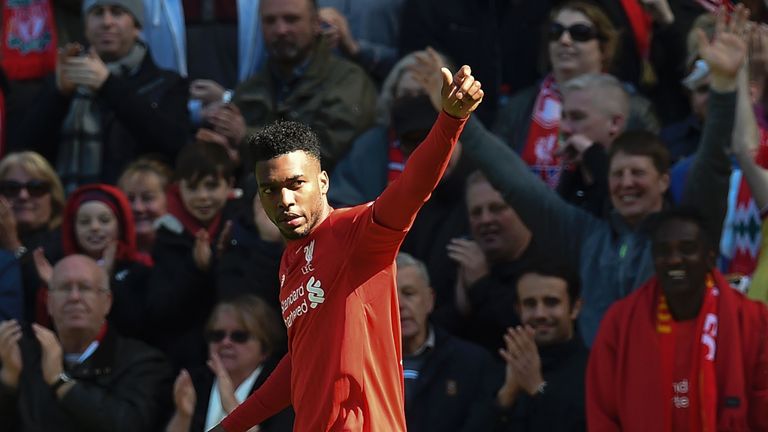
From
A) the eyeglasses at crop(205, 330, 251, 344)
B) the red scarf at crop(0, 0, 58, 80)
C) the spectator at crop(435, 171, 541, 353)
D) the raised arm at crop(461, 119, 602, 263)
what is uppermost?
the red scarf at crop(0, 0, 58, 80)

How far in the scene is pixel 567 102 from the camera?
32.2 feet

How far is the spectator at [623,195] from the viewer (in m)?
8.86

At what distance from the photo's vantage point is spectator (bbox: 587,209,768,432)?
8.26 m

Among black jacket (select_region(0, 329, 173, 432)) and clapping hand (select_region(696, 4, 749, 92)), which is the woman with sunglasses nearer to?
black jacket (select_region(0, 329, 173, 432))

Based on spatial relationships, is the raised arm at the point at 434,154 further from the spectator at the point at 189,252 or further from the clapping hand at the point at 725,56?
the spectator at the point at 189,252

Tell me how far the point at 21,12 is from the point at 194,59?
3.99 feet

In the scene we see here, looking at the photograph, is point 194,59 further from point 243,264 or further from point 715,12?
point 715,12

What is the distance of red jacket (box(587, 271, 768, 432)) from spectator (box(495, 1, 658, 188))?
5.68ft

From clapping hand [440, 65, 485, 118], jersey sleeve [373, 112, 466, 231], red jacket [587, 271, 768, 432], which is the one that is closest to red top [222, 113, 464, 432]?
jersey sleeve [373, 112, 466, 231]

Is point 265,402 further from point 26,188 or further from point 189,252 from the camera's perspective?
point 26,188

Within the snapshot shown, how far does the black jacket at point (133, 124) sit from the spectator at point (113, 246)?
0.73 meters

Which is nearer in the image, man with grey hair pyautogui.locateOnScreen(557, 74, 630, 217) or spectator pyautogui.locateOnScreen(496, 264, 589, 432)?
spectator pyautogui.locateOnScreen(496, 264, 589, 432)

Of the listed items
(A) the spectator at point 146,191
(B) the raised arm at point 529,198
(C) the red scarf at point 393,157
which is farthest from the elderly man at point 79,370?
(B) the raised arm at point 529,198

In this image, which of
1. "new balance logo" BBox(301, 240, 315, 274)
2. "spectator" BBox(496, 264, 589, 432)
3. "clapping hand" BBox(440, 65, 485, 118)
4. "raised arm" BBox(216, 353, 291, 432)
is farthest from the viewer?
"spectator" BBox(496, 264, 589, 432)
